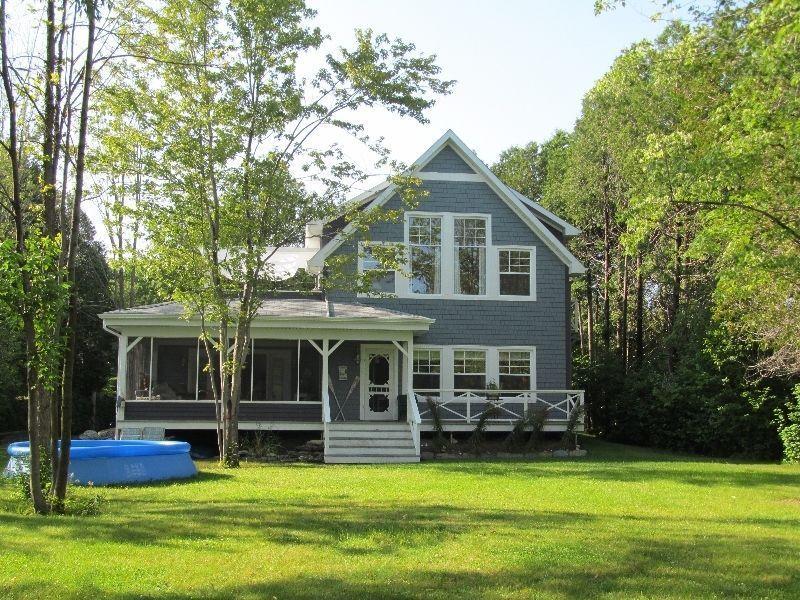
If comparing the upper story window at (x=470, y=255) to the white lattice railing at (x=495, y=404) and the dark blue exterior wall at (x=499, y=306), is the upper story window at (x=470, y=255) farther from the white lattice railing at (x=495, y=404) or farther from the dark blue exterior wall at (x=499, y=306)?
the white lattice railing at (x=495, y=404)

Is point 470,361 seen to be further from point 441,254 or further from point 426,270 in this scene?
point 441,254

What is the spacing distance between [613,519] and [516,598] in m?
4.34

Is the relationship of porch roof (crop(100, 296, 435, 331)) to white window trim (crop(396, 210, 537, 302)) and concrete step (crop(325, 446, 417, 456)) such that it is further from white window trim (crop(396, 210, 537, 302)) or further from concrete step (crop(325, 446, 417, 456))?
concrete step (crop(325, 446, 417, 456))

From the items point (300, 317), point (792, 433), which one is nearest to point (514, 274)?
point (300, 317)

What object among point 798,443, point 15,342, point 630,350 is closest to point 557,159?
point 630,350

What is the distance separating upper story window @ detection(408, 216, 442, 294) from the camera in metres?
23.5

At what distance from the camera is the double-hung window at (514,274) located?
78.0 ft

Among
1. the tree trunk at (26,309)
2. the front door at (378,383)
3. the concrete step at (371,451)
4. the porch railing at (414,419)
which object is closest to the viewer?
the tree trunk at (26,309)

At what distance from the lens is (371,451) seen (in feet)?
65.5

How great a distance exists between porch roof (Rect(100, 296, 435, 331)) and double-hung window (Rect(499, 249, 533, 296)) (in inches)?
115

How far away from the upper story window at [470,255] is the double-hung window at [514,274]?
1.78ft

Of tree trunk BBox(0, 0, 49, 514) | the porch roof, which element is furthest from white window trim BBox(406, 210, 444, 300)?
tree trunk BBox(0, 0, 49, 514)

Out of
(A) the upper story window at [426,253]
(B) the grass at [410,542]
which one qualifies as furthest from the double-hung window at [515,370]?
(B) the grass at [410,542]

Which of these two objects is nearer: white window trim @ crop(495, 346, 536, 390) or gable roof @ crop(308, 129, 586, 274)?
gable roof @ crop(308, 129, 586, 274)
